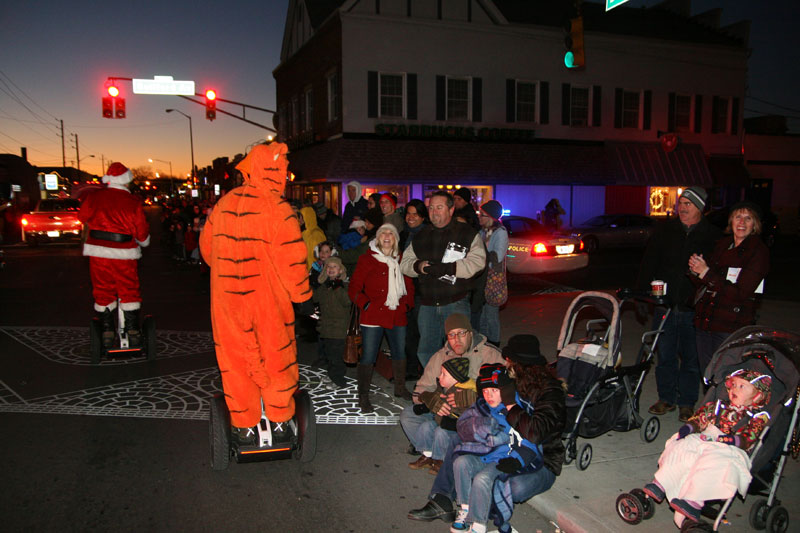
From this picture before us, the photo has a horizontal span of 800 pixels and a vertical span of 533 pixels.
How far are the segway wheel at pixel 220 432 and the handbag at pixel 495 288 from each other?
3649 millimetres

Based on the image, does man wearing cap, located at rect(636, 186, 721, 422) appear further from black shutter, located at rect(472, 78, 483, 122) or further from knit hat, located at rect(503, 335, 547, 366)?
black shutter, located at rect(472, 78, 483, 122)

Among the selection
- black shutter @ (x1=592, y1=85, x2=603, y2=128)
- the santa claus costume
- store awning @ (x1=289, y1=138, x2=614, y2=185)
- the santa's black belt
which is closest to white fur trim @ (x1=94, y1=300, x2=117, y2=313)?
the santa claus costume

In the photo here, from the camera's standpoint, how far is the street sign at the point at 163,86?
2273cm

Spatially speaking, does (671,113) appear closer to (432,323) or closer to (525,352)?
(432,323)

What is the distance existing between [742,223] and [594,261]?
611 inches

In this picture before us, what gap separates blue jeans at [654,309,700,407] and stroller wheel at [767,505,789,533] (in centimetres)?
194

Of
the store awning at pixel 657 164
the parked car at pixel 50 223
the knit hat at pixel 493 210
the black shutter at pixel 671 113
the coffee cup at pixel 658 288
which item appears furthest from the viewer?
the black shutter at pixel 671 113

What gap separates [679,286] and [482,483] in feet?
9.86

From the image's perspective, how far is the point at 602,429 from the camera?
4.79 metres

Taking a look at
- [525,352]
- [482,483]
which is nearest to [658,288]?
[525,352]

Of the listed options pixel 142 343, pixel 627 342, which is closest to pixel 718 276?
pixel 627 342

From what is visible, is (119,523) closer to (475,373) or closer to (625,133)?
(475,373)

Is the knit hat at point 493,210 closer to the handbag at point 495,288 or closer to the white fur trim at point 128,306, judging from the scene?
the handbag at point 495,288

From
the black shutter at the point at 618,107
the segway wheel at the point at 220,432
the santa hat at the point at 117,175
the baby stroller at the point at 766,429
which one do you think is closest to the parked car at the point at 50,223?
the santa hat at the point at 117,175
